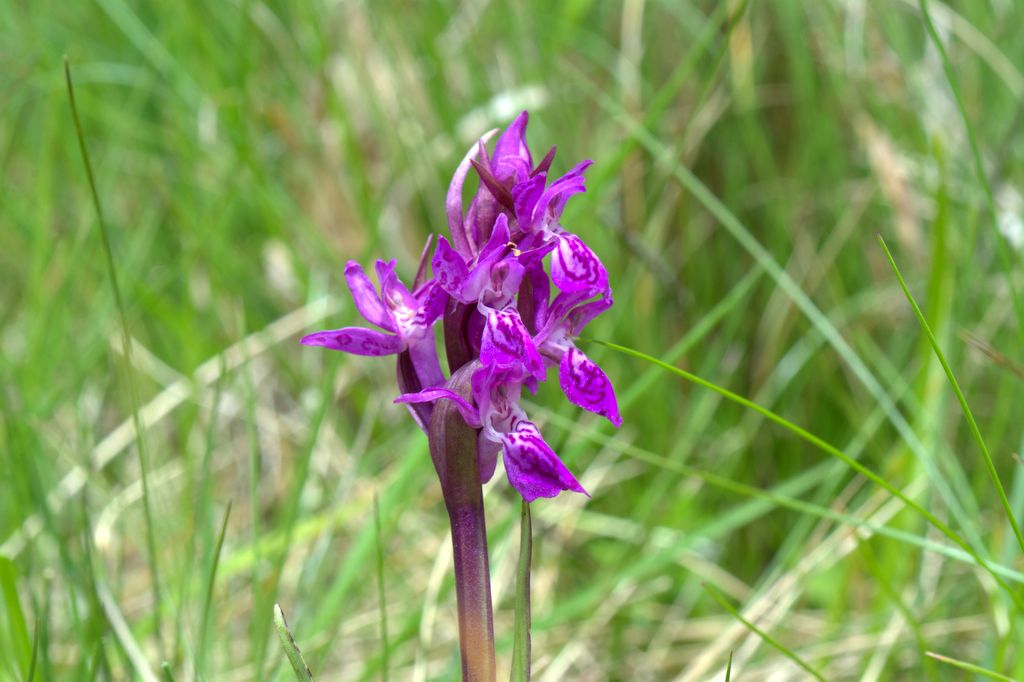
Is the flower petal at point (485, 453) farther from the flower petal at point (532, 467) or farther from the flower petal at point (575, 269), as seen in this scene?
the flower petal at point (575, 269)

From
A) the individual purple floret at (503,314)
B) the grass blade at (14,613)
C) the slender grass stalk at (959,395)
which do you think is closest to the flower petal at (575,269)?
the individual purple floret at (503,314)

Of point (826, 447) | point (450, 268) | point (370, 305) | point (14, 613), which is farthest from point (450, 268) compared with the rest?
point (14, 613)

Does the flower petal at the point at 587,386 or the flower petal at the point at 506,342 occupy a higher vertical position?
the flower petal at the point at 506,342

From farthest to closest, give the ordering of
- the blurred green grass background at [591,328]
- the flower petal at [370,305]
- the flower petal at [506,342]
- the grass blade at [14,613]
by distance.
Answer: the blurred green grass background at [591,328], the grass blade at [14,613], the flower petal at [370,305], the flower petal at [506,342]

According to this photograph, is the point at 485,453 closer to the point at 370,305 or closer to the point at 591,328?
the point at 370,305

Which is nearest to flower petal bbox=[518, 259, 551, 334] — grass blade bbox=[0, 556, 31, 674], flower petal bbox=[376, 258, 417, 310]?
flower petal bbox=[376, 258, 417, 310]

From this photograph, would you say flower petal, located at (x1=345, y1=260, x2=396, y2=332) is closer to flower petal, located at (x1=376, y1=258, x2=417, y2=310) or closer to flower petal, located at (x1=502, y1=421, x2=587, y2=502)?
flower petal, located at (x1=376, y1=258, x2=417, y2=310)

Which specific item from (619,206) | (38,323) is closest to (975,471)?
(619,206)

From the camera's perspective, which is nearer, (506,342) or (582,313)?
(506,342)
